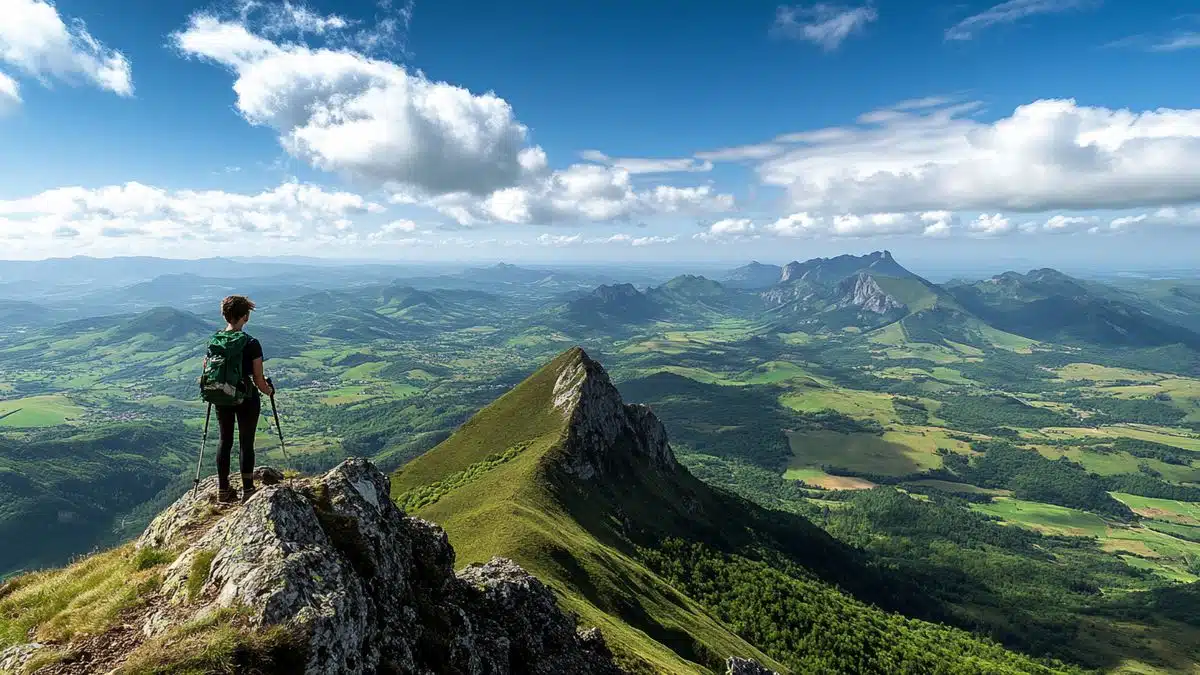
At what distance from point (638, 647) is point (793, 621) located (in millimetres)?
85588

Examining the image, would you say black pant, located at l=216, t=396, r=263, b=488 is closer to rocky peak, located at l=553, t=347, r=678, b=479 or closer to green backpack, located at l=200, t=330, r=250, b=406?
green backpack, located at l=200, t=330, r=250, b=406

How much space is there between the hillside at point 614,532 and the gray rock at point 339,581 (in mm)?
31737

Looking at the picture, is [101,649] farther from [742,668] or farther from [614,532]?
[614,532]

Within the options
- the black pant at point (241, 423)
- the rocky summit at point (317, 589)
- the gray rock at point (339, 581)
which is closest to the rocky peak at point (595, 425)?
the gray rock at point (339, 581)

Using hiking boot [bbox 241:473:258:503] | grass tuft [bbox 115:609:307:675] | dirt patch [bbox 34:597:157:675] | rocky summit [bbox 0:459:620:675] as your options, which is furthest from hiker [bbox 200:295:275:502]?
grass tuft [bbox 115:609:307:675]

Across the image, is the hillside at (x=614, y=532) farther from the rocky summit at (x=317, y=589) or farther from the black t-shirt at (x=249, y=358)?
the black t-shirt at (x=249, y=358)

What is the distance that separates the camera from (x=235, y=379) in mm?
21359

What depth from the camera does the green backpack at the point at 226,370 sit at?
21000 mm

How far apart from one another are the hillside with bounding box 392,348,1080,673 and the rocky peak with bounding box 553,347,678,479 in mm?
493

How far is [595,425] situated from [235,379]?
157 m

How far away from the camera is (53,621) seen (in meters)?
18.2

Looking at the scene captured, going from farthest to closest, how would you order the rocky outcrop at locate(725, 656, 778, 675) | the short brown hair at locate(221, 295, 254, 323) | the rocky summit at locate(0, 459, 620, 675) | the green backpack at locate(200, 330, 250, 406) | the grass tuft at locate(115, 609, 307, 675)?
the rocky outcrop at locate(725, 656, 778, 675) < the short brown hair at locate(221, 295, 254, 323) < the green backpack at locate(200, 330, 250, 406) < the rocky summit at locate(0, 459, 620, 675) < the grass tuft at locate(115, 609, 307, 675)

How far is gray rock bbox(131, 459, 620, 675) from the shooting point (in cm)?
1872

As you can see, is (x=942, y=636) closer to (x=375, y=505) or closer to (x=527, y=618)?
(x=527, y=618)
